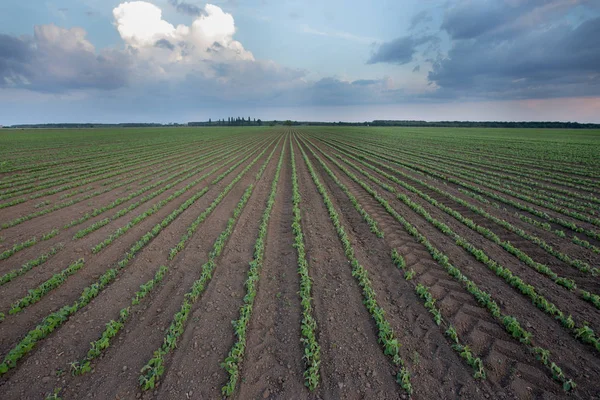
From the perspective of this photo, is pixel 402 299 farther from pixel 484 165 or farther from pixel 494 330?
pixel 484 165

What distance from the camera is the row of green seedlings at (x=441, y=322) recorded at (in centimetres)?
468

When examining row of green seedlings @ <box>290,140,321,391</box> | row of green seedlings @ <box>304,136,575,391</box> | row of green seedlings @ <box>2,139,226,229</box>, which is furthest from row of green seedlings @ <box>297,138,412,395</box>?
row of green seedlings @ <box>2,139,226,229</box>

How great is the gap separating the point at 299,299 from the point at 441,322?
10.2 feet

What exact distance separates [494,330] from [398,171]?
681 inches

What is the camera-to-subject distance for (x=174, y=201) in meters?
13.8

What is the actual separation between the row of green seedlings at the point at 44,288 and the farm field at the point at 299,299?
4cm

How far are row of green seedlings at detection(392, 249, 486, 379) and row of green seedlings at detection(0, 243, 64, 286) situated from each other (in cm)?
1035

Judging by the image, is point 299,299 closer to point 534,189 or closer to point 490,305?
point 490,305

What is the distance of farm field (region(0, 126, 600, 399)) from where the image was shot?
4531 millimetres

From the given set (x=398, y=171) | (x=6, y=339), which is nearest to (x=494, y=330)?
(x=6, y=339)

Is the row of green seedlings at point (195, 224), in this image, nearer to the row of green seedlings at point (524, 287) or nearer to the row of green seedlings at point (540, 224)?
the row of green seedlings at point (524, 287)

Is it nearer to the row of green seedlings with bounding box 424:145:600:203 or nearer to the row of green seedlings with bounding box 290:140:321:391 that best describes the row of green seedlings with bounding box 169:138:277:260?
the row of green seedlings with bounding box 290:140:321:391

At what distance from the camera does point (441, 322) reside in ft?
18.9

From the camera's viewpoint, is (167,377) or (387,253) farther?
(387,253)
